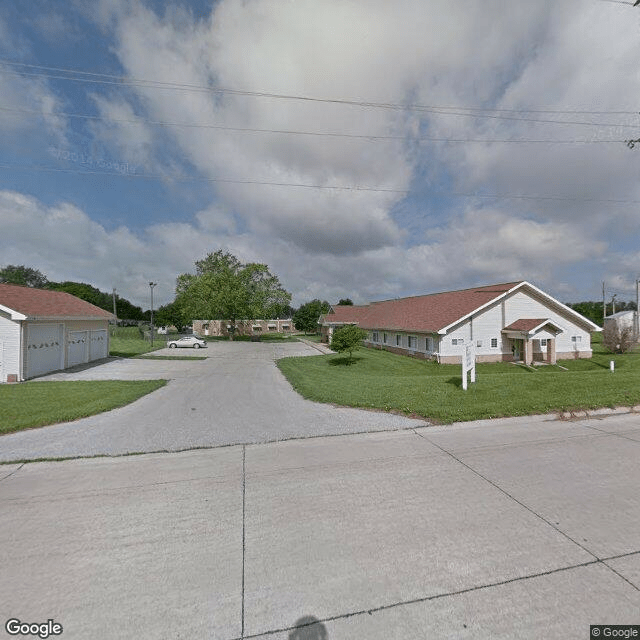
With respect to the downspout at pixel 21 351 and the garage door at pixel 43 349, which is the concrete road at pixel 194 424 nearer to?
the downspout at pixel 21 351

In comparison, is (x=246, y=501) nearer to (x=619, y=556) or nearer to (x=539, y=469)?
(x=619, y=556)

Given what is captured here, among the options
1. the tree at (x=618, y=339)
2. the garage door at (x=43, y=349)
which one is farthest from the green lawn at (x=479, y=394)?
the tree at (x=618, y=339)

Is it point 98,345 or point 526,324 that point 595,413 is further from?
point 98,345

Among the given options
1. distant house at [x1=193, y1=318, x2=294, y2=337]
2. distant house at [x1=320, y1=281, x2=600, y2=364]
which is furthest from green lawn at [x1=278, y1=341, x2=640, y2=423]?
distant house at [x1=193, y1=318, x2=294, y2=337]

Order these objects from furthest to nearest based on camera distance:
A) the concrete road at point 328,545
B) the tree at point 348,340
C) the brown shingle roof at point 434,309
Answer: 1. the brown shingle roof at point 434,309
2. the tree at point 348,340
3. the concrete road at point 328,545

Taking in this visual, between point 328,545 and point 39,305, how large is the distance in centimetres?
2089

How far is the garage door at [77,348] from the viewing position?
745 inches

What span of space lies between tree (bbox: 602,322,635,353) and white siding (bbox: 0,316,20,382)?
39165 millimetres

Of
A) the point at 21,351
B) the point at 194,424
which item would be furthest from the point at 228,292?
the point at 194,424

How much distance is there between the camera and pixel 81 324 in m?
20.2

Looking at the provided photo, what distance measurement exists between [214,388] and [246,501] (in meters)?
8.87

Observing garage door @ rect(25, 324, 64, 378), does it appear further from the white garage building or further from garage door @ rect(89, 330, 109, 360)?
garage door @ rect(89, 330, 109, 360)

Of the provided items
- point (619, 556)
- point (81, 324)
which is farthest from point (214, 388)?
point (81, 324)

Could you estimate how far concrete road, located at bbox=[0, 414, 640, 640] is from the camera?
2523 mm
